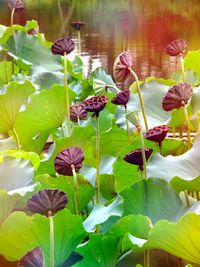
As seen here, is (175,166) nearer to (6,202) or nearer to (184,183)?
(184,183)

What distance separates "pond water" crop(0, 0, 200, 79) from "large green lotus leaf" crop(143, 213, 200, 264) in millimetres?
1303

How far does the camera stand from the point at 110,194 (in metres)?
0.75

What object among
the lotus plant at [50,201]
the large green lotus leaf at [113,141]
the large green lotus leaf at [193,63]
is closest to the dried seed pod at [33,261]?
the lotus plant at [50,201]

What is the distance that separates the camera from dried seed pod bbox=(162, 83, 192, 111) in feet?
2.20

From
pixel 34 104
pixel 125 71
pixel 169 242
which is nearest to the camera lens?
pixel 169 242

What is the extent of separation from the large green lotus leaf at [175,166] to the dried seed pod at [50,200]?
147 mm

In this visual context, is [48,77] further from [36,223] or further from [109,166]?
[36,223]

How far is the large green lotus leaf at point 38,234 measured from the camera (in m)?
0.55

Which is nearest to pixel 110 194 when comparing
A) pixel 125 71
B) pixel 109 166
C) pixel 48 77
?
pixel 109 166

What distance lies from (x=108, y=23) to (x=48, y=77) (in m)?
2.37

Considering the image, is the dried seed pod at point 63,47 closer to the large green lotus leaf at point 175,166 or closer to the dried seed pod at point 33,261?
the large green lotus leaf at point 175,166

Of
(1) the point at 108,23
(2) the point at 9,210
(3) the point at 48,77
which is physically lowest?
(1) the point at 108,23

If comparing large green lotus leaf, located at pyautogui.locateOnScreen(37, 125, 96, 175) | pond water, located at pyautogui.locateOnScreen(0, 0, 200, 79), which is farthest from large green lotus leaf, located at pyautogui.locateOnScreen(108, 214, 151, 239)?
pond water, located at pyautogui.locateOnScreen(0, 0, 200, 79)

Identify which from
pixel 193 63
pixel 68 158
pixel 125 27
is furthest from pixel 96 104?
pixel 125 27
